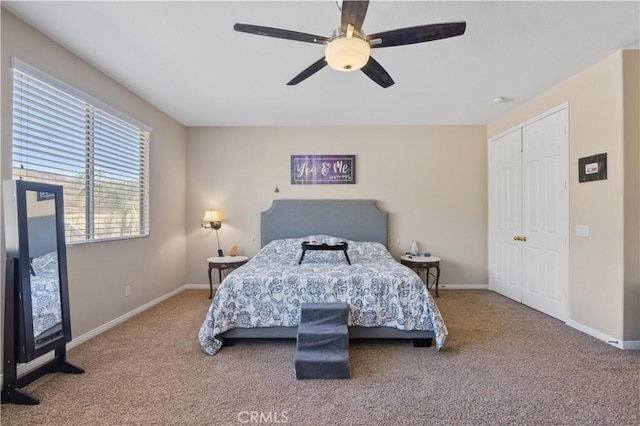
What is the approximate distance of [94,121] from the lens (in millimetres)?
3049

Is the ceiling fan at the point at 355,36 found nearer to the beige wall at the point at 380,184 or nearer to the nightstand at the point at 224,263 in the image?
the beige wall at the point at 380,184

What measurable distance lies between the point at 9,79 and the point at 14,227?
3.73 feet

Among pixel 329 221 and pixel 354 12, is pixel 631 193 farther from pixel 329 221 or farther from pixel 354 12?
pixel 329 221

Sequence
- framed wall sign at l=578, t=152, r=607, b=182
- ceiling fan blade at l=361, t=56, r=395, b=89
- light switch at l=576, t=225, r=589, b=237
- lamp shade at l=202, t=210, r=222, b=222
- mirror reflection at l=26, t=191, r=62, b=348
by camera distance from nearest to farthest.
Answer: mirror reflection at l=26, t=191, r=62, b=348
ceiling fan blade at l=361, t=56, r=395, b=89
framed wall sign at l=578, t=152, r=607, b=182
light switch at l=576, t=225, r=589, b=237
lamp shade at l=202, t=210, r=222, b=222

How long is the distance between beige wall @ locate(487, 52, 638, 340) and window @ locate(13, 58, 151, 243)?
4.99 meters

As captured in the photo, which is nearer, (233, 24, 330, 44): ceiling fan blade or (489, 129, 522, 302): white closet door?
(233, 24, 330, 44): ceiling fan blade

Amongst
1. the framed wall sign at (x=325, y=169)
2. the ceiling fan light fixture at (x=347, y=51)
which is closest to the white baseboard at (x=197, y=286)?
the framed wall sign at (x=325, y=169)

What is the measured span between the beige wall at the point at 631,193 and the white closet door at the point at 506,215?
1.36m

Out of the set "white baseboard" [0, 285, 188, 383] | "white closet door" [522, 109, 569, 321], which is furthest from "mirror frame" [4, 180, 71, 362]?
"white closet door" [522, 109, 569, 321]

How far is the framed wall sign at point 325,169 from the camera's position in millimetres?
4879

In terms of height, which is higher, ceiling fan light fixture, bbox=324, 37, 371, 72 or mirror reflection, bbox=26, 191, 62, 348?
ceiling fan light fixture, bbox=324, 37, 371, 72

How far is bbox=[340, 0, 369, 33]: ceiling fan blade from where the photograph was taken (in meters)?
1.62

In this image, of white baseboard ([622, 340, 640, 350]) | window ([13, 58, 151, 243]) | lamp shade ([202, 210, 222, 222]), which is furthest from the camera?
lamp shade ([202, 210, 222, 222])

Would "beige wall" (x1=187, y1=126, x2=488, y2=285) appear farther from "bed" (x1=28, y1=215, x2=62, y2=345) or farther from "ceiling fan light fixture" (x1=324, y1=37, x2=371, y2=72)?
"ceiling fan light fixture" (x1=324, y1=37, x2=371, y2=72)
